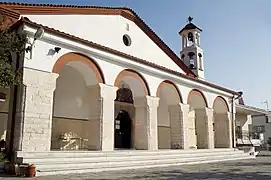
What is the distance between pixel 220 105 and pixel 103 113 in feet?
35.1

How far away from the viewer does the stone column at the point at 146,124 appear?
1315cm

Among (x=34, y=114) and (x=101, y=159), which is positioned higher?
(x=34, y=114)

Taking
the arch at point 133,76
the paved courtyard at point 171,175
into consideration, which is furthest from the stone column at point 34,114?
the arch at point 133,76

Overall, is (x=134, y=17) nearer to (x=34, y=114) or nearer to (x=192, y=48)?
(x=192, y=48)

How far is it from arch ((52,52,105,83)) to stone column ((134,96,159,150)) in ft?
9.26

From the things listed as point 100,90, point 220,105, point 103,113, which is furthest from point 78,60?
point 220,105

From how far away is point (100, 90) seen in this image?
11.2 metres

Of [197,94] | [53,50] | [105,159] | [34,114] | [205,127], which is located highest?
[53,50]

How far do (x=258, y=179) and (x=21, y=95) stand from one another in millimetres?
7297

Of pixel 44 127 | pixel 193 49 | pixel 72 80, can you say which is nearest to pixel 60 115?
pixel 72 80

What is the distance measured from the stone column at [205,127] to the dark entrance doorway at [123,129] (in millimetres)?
4301

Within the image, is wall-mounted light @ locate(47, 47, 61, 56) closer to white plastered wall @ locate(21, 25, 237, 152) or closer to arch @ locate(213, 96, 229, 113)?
white plastered wall @ locate(21, 25, 237, 152)

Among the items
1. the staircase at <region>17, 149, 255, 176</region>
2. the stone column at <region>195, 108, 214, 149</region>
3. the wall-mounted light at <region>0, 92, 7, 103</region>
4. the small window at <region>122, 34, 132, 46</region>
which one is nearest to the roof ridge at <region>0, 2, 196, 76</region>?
the small window at <region>122, 34, 132, 46</region>

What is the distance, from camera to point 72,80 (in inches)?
550
